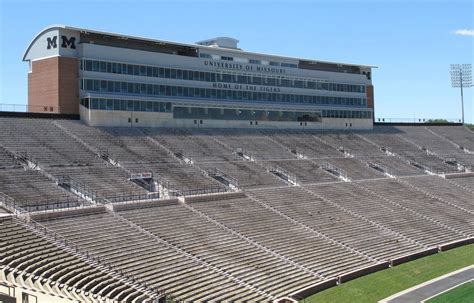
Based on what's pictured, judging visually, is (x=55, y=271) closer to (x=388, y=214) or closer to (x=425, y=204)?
(x=388, y=214)

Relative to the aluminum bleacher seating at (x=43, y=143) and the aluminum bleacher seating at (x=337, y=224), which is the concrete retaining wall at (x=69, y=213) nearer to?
the aluminum bleacher seating at (x=43, y=143)

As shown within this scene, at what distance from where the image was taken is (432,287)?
3134 cm

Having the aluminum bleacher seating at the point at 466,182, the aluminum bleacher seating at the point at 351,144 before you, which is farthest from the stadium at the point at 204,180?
the aluminum bleacher seating at the point at 466,182

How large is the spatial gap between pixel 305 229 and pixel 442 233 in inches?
451

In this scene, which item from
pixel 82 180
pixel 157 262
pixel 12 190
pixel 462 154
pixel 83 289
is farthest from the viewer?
pixel 462 154

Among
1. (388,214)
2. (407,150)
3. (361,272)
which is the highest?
(407,150)


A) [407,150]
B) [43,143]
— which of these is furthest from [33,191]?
[407,150]

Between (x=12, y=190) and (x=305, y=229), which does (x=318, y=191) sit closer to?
(x=305, y=229)

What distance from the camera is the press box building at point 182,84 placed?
47656 mm

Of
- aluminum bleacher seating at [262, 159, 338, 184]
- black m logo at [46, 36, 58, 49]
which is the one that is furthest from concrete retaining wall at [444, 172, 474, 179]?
black m logo at [46, 36, 58, 49]

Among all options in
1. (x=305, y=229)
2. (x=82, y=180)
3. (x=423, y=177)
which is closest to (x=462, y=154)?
(x=423, y=177)

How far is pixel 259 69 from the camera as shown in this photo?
61438mm

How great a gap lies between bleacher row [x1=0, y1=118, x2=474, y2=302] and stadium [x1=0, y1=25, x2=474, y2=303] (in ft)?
0.40

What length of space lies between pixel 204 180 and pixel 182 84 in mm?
14527
